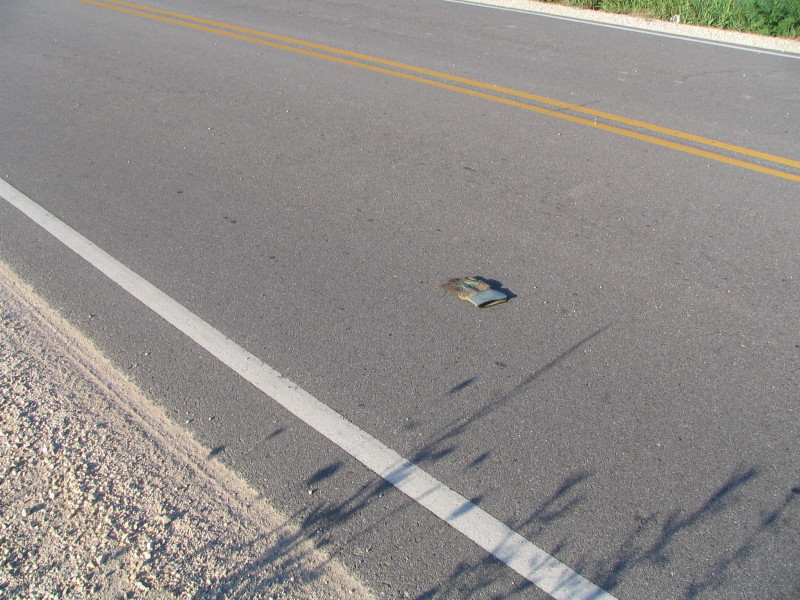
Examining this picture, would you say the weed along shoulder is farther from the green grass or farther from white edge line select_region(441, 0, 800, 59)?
the green grass

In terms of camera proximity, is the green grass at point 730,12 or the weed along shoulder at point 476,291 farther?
the green grass at point 730,12

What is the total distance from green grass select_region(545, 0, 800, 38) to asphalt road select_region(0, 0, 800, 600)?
2.28m

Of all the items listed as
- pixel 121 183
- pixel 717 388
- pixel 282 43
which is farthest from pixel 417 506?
pixel 282 43

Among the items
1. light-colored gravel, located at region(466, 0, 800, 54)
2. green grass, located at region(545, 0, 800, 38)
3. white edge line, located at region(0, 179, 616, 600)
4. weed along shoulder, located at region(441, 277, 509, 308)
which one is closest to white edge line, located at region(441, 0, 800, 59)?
light-colored gravel, located at region(466, 0, 800, 54)

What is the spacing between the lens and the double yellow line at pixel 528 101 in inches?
266

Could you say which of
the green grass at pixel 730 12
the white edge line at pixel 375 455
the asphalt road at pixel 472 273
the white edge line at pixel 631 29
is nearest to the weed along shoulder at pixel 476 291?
the asphalt road at pixel 472 273

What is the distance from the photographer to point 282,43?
11320 millimetres

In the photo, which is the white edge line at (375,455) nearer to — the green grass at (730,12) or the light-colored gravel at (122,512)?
the light-colored gravel at (122,512)

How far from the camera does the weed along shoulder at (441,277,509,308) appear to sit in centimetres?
455

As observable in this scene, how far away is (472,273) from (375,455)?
182cm

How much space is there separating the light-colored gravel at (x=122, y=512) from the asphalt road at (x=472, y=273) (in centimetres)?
15

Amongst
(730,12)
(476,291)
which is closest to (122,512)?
(476,291)

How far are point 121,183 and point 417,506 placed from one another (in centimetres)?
436

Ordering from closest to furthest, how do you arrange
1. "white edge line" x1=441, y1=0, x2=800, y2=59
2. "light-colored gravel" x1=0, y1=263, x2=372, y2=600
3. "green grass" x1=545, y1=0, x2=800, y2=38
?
"light-colored gravel" x1=0, y1=263, x2=372, y2=600 → "white edge line" x1=441, y1=0, x2=800, y2=59 → "green grass" x1=545, y1=0, x2=800, y2=38
